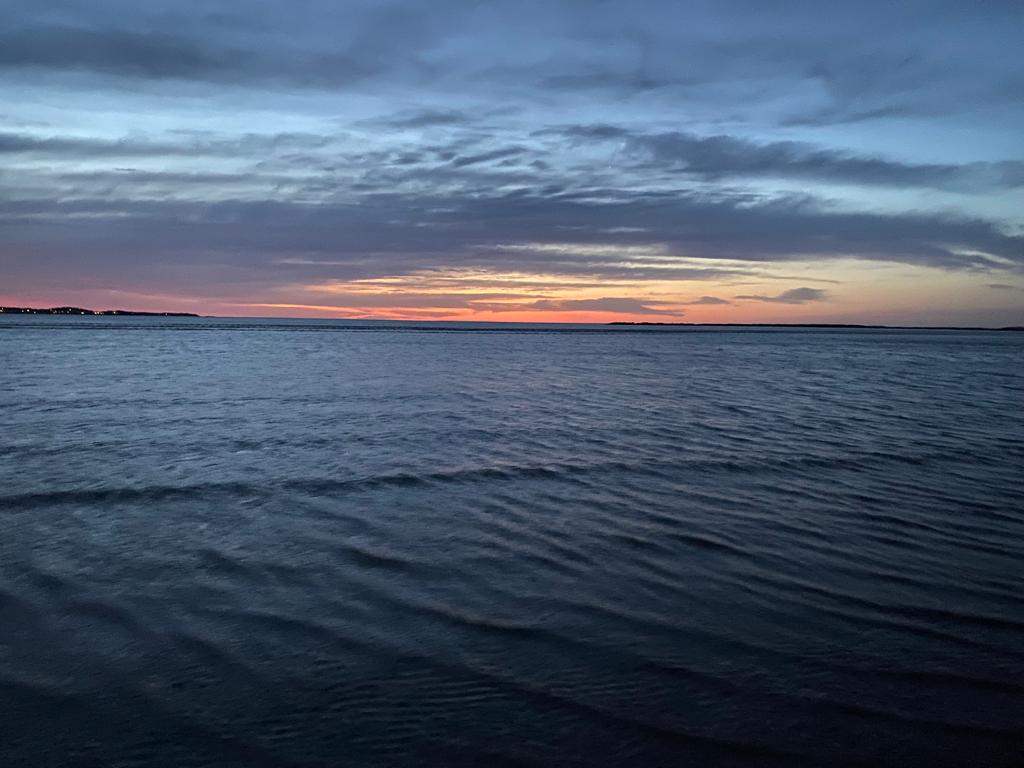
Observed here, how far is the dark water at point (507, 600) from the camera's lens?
539 centimetres

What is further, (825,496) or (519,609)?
(825,496)

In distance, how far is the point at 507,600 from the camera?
314 inches

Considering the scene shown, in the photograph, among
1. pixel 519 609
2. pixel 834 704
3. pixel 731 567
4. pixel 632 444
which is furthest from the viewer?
pixel 632 444

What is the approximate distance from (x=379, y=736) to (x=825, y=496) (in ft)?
32.4

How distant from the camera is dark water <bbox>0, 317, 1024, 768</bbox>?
17.7 ft

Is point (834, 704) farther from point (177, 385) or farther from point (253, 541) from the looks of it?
point (177, 385)

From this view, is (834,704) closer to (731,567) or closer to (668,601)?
(668,601)

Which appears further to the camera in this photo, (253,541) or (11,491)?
(11,491)

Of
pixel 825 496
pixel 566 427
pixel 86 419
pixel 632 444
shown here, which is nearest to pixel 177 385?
pixel 86 419

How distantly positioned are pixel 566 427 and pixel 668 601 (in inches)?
523

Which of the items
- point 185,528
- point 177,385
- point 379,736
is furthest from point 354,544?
point 177,385

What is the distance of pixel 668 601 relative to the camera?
7938 millimetres

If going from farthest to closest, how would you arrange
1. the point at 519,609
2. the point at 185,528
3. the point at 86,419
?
the point at 86,419 → the point at 185,528 → the point at 519,609

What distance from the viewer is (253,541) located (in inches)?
396
